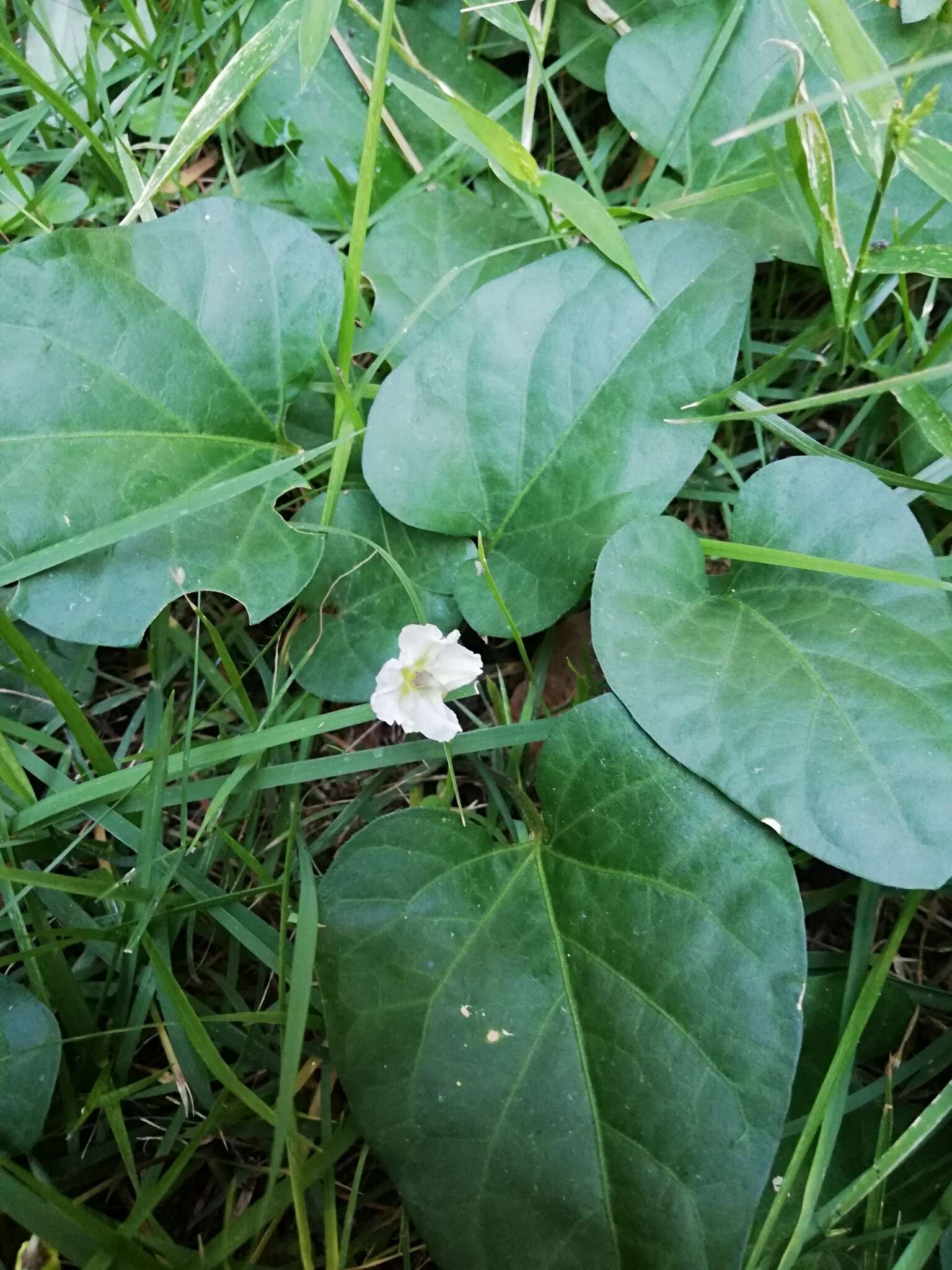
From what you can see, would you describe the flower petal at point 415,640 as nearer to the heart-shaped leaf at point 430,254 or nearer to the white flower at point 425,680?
the white flower at point 425,680

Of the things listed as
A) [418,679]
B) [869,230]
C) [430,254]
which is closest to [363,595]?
[418,679]

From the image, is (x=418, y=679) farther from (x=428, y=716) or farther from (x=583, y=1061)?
(x=583, y=1061)

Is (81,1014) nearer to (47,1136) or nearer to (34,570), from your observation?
(47,1136)

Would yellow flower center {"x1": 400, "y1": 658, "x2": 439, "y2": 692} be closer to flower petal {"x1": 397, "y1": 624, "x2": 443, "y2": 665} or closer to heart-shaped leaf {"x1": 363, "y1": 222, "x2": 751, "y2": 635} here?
flower petal {"x1": 397, "y1": 624, "x2": 443, "y2": 665}

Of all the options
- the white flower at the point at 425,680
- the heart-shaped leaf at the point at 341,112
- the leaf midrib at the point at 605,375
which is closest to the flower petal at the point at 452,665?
the white flower at the point at 425,680

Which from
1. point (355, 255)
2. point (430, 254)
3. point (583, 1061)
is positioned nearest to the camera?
point (583, 1061)

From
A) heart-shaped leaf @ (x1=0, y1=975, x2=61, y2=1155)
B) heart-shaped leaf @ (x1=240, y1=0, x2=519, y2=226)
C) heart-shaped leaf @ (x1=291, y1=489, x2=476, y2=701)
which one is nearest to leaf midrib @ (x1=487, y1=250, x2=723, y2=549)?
heart-shaped leaf @ (x1=291, y1=489, x2=476, y2=701)
